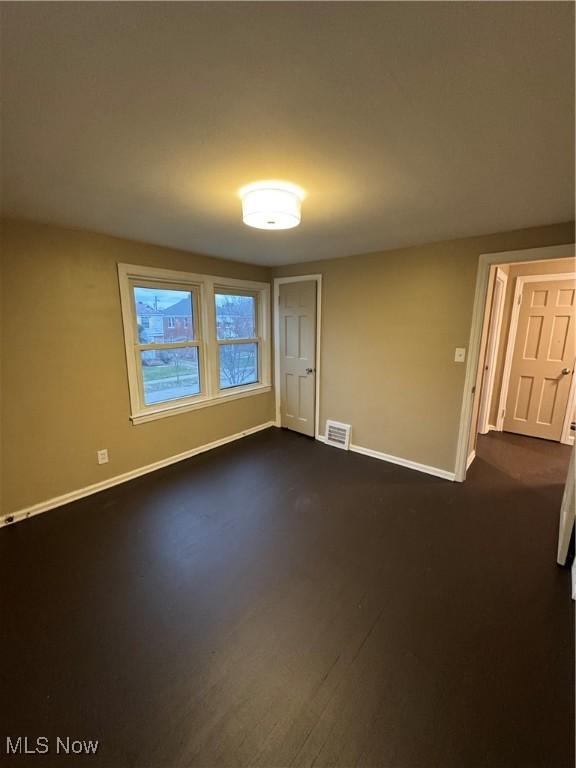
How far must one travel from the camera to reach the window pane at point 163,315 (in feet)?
9.72

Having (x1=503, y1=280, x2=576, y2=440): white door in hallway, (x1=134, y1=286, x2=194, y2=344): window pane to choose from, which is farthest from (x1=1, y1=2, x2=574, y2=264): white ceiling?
(x1=503, y1=280, x2=576, y2=440): white door in hallway

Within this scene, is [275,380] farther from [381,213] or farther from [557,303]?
[557,303]

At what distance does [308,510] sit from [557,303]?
3812mm

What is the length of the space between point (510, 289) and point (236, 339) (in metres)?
3.48

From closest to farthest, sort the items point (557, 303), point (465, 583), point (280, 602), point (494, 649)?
point (494, 649)
point (280, 602)
point (465, 583)
point (557, 303)

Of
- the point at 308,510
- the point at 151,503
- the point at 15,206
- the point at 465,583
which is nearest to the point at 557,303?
the point at 465,583

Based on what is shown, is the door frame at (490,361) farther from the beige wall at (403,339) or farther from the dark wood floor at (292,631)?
the dark wood floor at (292,631)

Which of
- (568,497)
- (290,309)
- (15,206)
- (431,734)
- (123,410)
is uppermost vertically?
(15,206)

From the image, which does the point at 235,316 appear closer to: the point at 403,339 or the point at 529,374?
the point at 403,339

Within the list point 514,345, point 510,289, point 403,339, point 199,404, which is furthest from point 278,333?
point 514,345

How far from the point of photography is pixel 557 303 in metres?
3.68

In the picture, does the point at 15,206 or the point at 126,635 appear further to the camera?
the point at 15,206

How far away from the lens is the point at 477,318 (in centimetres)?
269

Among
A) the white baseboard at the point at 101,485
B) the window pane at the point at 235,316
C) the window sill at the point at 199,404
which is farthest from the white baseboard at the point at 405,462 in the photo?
the window pane at the point at 235,316
